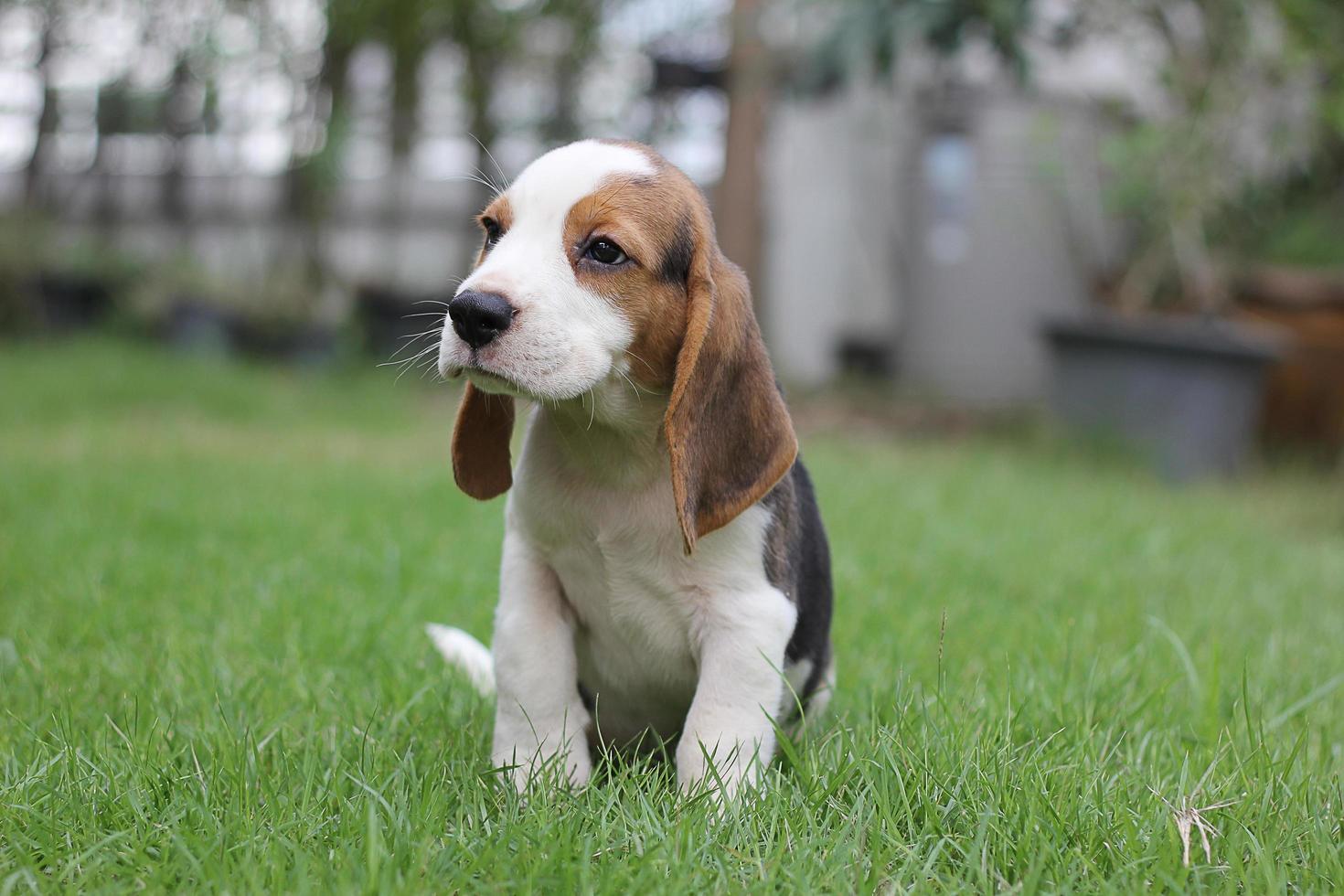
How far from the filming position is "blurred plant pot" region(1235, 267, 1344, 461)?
7.98 metres

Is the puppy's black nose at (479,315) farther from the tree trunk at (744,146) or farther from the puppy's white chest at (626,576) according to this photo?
the tree trunk at (744,146)

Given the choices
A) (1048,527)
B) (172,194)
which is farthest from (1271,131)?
(172,194)

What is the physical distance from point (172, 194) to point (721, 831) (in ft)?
42.1

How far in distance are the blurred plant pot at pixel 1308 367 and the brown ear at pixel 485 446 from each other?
6902mm

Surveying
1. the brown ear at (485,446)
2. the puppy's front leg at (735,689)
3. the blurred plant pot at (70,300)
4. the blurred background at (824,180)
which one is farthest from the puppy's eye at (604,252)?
the blurred plant pot at (70,300)

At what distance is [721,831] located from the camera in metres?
1.96

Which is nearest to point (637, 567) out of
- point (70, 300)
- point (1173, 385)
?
point (1173, 385)

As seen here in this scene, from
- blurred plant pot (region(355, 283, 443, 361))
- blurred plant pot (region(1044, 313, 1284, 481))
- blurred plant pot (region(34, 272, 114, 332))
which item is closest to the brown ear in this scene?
blurred plant pot (region(1044, 313, 1284, 481))

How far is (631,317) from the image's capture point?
226 centimetres

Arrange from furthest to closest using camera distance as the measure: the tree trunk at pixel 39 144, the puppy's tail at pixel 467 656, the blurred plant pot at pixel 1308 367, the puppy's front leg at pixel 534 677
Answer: the tree trunk at pixel 39 144 → the blurred plant pot at pixel 1308 367 → the puppy's tail at pixel 467 656 → the puppy's front leg at pixel 534 677

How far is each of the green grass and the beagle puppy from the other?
15cm

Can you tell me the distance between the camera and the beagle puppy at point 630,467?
215 cm

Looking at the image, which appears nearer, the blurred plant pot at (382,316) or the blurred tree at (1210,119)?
the blurred tree at (1210,119)

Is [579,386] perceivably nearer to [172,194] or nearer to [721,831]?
[721,831]
